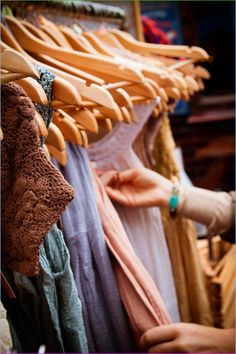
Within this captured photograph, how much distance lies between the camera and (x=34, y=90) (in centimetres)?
59

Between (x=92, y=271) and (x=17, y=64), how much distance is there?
1.37ft

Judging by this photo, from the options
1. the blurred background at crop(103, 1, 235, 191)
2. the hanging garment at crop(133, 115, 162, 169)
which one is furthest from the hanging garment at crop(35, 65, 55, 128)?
the blurred background at crop(103, 1, 235, 191)

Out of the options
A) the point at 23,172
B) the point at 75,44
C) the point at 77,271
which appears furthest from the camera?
the point at 75,44

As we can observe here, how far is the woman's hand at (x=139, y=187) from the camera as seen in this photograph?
3.65ft

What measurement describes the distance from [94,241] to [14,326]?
21 centimetres

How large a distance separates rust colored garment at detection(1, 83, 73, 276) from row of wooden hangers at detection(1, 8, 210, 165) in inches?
1.6

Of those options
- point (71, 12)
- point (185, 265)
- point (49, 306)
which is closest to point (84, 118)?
point (49, 306)

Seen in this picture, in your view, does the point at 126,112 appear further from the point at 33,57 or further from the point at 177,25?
the point at 177,25

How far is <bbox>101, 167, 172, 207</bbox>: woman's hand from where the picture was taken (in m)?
1.11

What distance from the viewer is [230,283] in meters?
1.51

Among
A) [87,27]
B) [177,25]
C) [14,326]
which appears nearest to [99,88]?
[14,326]

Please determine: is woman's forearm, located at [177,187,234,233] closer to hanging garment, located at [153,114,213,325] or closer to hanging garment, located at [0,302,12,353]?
hanging garment, located at [153,114,213,325]

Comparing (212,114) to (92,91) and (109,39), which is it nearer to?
(109,39)

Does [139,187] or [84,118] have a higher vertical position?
[84,118]
